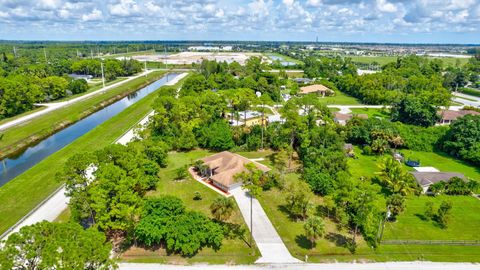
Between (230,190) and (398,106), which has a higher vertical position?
(398,106)

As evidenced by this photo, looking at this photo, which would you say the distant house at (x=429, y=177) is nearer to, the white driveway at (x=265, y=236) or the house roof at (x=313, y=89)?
the white driveway at (x=265, y=236)

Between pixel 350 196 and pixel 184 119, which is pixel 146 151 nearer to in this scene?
pixel 184 119

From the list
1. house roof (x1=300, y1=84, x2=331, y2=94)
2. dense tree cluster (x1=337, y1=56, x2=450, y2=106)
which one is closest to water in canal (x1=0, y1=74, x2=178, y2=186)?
house roof (x1=300, y1=84, x2=331, y2=94)

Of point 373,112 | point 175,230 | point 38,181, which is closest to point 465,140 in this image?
point 373,112

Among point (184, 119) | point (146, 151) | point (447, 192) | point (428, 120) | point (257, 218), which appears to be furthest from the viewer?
point (428, 120)

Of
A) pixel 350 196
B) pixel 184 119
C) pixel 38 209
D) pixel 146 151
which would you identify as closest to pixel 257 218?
pixel 350 196

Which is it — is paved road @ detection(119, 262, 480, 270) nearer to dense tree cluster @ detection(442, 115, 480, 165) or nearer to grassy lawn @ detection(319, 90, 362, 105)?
dense tree cluster @ detection(442, 115, 480, 165)
